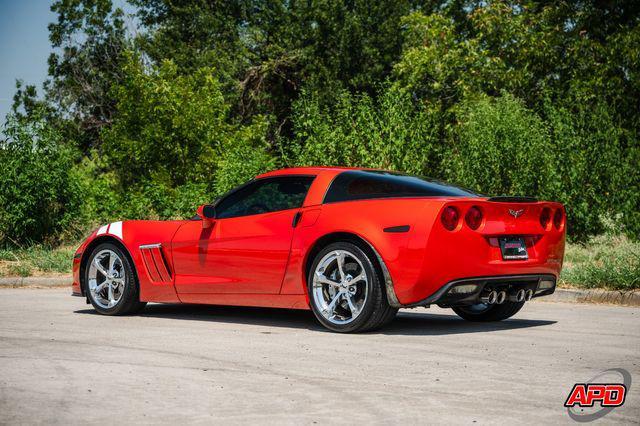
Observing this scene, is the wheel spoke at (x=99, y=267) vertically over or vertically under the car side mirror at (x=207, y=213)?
under

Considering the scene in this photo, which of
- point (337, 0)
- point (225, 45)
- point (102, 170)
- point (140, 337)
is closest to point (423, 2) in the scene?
point (337, 0)

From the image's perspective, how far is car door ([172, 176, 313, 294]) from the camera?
8188 millimetres

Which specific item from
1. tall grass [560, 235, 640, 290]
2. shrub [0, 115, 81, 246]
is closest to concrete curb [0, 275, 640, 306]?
tall grass [560, 235, 640, 290]

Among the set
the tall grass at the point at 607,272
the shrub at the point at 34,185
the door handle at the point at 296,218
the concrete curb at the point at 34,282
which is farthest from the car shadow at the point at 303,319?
the shrub at the point at 34,185

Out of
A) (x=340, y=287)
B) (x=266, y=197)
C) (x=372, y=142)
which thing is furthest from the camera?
(x=372, y=142)

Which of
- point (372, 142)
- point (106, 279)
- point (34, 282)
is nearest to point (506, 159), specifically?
point (372, 142)

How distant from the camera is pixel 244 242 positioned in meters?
8.41

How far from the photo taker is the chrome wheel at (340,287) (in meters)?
7.70

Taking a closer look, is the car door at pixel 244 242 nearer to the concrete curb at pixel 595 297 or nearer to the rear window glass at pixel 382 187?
the rear window glass at pixel 382 187

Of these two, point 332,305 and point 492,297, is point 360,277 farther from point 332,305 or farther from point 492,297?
point 492,297

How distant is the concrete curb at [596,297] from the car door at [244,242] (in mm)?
4438

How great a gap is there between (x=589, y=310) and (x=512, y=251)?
9.86 ft

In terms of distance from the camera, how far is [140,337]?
25.2ft

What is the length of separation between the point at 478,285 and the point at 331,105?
29.3 m
